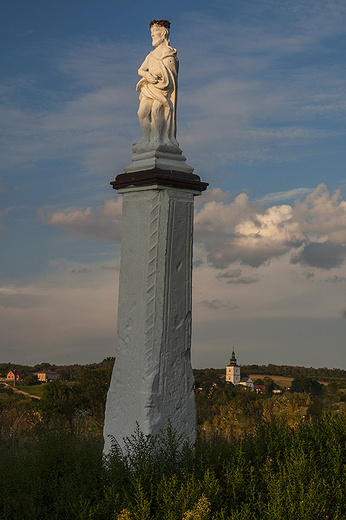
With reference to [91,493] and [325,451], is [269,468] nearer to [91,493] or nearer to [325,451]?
[325,451]

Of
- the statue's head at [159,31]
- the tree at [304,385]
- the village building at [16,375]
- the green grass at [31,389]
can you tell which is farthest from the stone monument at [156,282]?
the village building at [16,375]

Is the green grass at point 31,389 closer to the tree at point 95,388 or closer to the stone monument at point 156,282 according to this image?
the tree at point 95,388

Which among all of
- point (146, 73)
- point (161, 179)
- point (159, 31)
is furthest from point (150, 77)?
point (161, 179)

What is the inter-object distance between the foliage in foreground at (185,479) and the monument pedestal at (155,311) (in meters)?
0.32

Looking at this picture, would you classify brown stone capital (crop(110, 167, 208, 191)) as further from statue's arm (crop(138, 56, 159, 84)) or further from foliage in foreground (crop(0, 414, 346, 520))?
foliage in foreground (crop(0, 414, 346, 520))

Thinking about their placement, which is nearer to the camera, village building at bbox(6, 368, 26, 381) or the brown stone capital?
the brown stone capital

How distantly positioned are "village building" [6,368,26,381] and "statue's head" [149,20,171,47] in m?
27.1

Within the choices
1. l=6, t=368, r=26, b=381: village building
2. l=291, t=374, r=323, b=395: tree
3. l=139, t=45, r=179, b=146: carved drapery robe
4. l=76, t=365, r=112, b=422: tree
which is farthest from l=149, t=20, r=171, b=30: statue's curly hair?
l=6, t=368, r=26, b=381: village building

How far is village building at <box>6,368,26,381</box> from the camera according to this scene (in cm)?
3124

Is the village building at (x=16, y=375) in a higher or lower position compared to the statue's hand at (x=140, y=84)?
lower

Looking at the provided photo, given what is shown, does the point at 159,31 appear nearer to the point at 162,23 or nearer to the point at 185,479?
the point at 162,23

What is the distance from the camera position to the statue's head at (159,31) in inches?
280

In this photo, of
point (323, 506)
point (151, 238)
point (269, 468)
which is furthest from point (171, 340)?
point (323, 506)

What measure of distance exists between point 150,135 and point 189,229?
1.39 metres
